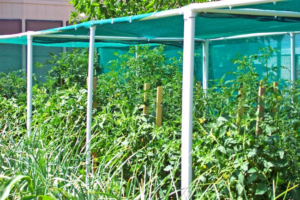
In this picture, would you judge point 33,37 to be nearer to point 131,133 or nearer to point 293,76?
point 131,133

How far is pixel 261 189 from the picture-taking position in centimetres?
374

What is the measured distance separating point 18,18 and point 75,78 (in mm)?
4020

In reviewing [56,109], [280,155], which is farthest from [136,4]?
[280,155]

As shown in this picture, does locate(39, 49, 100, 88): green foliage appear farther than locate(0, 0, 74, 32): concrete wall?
No

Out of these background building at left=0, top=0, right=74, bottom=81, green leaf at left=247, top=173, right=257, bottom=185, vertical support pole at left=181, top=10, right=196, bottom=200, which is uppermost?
background building at left=0, top=0, right=74, bottom=81

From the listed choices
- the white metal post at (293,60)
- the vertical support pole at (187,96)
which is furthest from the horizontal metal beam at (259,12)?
the white metal post at (293,60)

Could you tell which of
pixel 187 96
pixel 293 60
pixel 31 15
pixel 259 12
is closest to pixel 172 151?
pixel 187 96

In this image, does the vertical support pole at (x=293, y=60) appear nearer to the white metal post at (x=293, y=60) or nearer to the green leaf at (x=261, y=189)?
the white metal post at (x=293, y=60)

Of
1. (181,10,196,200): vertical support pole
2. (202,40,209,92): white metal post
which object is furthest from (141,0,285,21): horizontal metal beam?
(202,40,209,92): white metal post

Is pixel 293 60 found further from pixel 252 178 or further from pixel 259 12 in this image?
pixel 252 178

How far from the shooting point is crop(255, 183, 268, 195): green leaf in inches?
147

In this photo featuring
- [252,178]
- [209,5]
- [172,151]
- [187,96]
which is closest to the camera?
[209,5]

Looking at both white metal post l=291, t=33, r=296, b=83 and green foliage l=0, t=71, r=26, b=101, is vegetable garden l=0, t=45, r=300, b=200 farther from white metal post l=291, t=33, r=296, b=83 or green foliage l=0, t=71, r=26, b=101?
green foliage l=0, t=71, r=26, b=101

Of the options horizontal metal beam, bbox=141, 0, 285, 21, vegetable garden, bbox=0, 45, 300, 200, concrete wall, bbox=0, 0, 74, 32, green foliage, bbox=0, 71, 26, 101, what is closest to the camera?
horizontal metal beam, bbox=141, 0, 285, 21
